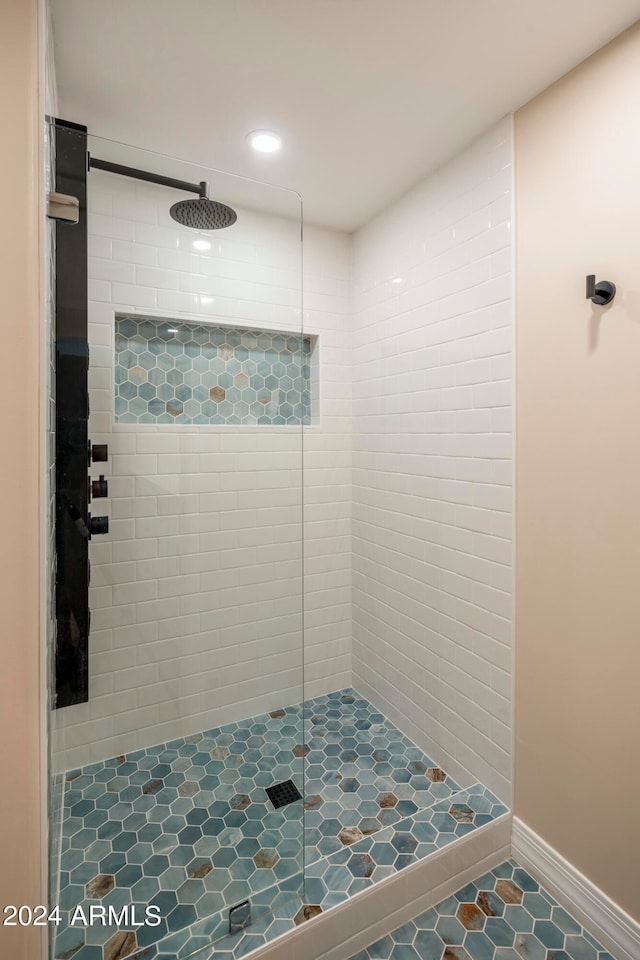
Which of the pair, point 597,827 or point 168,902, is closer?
point 168,902

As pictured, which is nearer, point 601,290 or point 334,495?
point 601,290

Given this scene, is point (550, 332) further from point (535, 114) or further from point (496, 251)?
point (535, 114)

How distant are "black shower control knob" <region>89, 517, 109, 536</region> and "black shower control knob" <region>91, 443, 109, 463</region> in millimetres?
157

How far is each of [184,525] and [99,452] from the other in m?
0.30

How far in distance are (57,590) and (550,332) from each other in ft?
5.32

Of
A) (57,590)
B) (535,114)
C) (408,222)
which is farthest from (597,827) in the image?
(408,222)

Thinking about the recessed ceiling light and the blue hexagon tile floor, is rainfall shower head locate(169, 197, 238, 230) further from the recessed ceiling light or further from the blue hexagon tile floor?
the blue hexagon tile floor

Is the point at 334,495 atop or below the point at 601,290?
below

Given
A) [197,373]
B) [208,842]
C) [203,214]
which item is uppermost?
[203,214]

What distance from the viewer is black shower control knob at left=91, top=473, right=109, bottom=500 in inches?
49.8

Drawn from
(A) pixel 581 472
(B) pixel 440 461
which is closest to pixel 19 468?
(A) pixel 581 472

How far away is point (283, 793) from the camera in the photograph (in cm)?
141

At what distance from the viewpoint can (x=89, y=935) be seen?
3.74ft

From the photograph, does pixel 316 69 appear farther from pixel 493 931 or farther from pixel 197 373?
pixel 493 931
